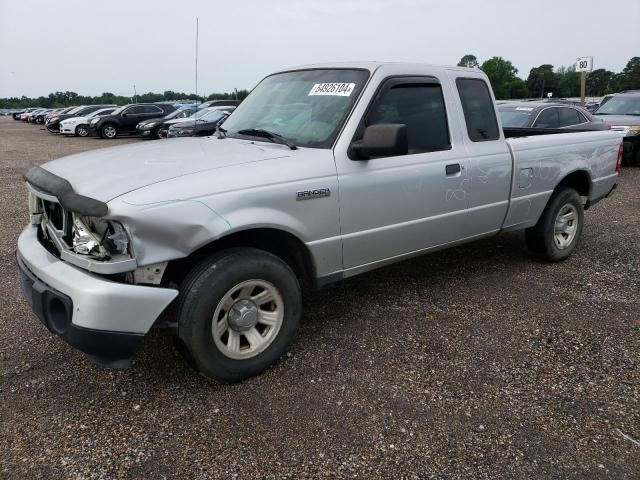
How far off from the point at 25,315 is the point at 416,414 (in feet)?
9.98

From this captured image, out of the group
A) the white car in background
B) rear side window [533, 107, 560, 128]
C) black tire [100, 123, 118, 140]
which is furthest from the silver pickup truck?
the white car in background

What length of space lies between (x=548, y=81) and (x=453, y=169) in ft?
262

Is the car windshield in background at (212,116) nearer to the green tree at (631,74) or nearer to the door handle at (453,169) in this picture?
the door handle at (453,169)

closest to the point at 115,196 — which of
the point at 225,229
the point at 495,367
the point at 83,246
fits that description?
the point at 83,246

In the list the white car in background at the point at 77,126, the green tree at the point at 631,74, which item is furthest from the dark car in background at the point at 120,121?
the green tree at the point at 631,74

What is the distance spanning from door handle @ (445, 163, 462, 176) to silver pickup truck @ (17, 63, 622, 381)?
12 millimetres

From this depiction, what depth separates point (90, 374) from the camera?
322 centimetres

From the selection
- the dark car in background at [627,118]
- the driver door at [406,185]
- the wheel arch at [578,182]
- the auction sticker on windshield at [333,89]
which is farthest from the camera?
the dark car in background at [627,118]

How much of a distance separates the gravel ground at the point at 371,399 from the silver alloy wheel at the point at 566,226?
3.05 feet

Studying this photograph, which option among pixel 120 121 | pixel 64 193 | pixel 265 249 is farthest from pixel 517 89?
pixel 64 193

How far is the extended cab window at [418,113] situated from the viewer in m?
3.69

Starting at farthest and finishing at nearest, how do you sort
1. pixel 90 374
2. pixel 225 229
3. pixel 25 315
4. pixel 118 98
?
pixel 118 98 → pixel 25 315 → pixel 90 374 → pixel 225 229

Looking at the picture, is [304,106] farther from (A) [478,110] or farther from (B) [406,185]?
(A) [478,110]

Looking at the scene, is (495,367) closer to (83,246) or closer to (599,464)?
(599,464)
